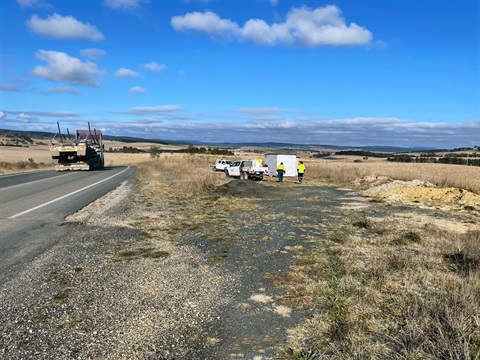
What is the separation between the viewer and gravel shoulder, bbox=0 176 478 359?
3590 millimetres

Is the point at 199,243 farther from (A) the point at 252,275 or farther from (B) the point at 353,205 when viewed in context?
(B) the point at 353,205

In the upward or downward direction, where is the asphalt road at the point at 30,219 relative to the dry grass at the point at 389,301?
downward

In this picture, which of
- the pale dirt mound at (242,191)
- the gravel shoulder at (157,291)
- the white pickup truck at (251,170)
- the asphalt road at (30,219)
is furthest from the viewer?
the white pickup truck at (251,170)

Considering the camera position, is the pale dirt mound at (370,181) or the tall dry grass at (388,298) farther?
the pale dirt mound at (370,181)

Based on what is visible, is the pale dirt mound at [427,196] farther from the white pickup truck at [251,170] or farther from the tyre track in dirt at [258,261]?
the white pickup truck at [251,170]

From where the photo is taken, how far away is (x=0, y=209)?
11.1 meters

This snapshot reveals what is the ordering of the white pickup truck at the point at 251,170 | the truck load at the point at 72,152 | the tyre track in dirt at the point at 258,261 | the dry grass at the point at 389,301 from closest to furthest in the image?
1. the dry grass at the point at 389,301
2. the tyre track in dirt at the point at 258,261
3. the white pickup truck at the point at 251,170
4. the truck load at the point at 72,152

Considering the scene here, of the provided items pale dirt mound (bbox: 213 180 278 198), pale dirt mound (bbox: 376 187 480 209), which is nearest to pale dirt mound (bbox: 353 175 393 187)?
pale dirt mound (bbox: 376 187 480 209)

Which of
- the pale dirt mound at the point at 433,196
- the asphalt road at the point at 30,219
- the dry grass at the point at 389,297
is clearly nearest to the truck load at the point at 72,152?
the asphalt road at the point at 30,219

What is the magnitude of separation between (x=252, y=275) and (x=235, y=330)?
6.04 ft

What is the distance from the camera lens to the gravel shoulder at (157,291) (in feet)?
11.8

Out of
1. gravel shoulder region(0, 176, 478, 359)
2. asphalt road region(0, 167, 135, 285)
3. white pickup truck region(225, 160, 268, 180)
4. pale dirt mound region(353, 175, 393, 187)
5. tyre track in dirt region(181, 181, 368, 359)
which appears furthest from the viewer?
white pickup truck region(225, 160, 268, 180)

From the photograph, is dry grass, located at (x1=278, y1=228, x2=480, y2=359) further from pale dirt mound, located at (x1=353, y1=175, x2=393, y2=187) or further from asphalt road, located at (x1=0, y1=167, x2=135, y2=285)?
pale dirt mound, located at (x1=353, y1=175, x2=393, y2=187)

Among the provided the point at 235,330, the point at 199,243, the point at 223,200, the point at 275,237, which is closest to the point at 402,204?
the point at 223,200
